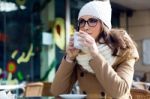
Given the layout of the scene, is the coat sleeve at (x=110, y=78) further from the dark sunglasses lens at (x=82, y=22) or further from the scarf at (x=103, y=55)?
the dark sunglasses lens at (x=82, y=22)

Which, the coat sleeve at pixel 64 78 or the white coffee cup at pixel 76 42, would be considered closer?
the white coffee cup at pixel 76 42

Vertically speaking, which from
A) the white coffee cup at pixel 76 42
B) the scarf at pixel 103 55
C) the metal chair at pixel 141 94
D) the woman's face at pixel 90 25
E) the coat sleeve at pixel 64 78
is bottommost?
the metal chair at pixel 141 94

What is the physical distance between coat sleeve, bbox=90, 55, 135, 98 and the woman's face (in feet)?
0.40

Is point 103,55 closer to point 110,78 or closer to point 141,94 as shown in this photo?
point 110,78

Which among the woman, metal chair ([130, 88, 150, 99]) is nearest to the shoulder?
the woman

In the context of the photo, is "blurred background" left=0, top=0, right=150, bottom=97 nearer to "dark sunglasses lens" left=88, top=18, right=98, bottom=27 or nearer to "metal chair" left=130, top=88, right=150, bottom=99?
"metal chair" left=130, top=88, right=150, bottom=99

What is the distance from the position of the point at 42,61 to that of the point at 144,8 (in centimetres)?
500

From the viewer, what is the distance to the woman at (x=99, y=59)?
5.03ft

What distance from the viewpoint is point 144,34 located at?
1240cm

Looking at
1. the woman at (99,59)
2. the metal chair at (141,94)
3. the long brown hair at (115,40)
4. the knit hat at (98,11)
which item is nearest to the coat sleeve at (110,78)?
the woman at (99,59)

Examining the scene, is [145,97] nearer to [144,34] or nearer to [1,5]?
[1,5]

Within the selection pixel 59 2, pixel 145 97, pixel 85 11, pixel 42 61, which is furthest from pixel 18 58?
pixel 85 11

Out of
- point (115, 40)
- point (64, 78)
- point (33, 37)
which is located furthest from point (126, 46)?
point (33, 37)

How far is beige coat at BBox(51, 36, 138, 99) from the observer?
5.03ft
